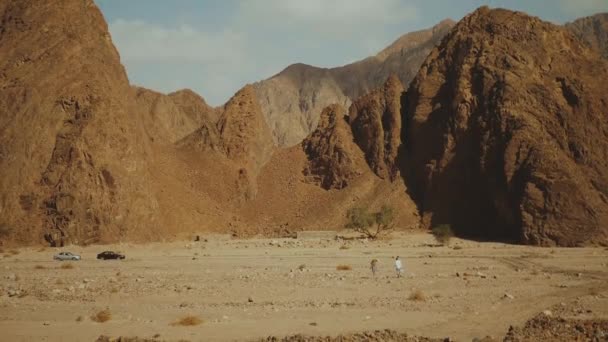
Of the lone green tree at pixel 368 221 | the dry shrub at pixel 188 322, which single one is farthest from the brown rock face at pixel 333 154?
the dry shrub at pixel 188 322

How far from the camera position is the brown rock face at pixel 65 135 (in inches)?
2164

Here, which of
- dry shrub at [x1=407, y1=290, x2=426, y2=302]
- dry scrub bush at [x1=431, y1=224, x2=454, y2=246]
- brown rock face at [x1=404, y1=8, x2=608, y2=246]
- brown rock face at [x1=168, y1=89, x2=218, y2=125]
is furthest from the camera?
brown rock face at [x1=168, y1=89, x2=218, y2=125]

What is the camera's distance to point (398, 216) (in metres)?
80.9

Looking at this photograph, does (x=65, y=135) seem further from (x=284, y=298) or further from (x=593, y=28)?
(x=593, y=28)

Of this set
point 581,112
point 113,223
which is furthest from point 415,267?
point 581,112

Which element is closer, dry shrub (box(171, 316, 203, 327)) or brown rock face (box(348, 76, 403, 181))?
dry shrub (box(171, 316, 203, 327))

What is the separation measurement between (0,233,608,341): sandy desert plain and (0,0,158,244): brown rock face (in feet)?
51.2

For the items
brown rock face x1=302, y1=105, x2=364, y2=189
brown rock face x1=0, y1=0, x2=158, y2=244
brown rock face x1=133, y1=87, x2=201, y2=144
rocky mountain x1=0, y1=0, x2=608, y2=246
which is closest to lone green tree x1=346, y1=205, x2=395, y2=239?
rocky mountain x1=0, y1=0, x2=608, y2=246

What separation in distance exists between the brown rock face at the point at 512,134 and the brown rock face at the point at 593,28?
9676cm

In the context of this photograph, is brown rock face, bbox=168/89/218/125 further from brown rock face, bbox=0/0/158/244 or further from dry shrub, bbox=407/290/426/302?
dry shrub, bbox=407/290/426/302

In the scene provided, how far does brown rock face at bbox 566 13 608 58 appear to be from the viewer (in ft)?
551

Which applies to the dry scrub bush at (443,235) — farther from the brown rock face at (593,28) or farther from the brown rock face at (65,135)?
the brown rock face at (593,28)

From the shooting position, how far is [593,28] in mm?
175250

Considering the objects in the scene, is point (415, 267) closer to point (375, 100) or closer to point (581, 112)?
point (581, 112)
